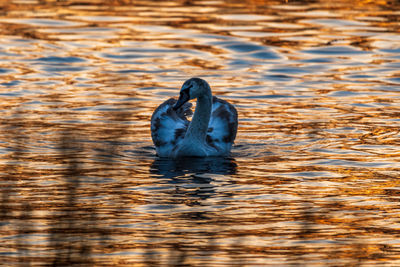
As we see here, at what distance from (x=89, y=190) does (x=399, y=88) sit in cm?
796

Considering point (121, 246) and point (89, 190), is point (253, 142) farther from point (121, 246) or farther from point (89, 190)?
point (121, 246)

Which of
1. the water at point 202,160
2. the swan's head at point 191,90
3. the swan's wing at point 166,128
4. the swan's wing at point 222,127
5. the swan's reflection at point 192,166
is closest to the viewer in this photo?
the water at point 202,160

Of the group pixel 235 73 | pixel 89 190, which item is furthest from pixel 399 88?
pixel 89 190

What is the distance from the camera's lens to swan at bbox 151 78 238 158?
1209cm

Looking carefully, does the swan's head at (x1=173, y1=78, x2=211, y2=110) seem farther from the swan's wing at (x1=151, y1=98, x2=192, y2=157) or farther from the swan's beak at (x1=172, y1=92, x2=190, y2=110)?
the swan's wing at (x1=151, y1=98, x2=192, y2=157)

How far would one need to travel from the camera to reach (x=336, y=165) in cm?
1126

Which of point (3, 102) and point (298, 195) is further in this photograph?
point (3, 102)

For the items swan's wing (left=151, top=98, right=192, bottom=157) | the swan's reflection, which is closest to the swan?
swan's wing (left=151, top=98, right=192, bottom=157)

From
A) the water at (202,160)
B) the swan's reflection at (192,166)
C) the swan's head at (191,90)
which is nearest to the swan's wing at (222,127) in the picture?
the water at (202,160)

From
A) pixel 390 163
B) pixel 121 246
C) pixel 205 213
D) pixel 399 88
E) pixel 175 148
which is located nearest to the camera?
pixel 121 246

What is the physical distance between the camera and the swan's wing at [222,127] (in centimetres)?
1237

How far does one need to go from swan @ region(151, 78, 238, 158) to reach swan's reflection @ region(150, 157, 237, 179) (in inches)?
5.2

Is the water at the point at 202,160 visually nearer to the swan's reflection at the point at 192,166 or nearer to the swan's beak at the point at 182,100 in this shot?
the swan's reflection at the point at 192,166

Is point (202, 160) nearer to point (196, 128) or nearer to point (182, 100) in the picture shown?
point (196, 128)
